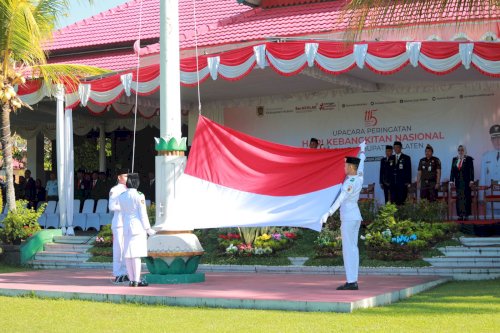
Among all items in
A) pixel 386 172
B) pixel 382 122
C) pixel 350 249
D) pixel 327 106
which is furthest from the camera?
pixel 327 106

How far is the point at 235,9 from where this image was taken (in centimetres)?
2631

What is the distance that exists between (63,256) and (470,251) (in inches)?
365

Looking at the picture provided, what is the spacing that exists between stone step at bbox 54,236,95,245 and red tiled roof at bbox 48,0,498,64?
17.6 ft

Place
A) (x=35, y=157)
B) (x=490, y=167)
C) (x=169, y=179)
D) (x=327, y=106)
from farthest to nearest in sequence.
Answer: (x=35, y=157) < (x=327, y=106) < (x=490, y=167) < (x=169, y=179)

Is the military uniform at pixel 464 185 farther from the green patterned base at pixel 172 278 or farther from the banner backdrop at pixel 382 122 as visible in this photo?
the green patterned base at pixel 172 278

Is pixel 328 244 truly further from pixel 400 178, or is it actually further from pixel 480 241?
pixel 400 178

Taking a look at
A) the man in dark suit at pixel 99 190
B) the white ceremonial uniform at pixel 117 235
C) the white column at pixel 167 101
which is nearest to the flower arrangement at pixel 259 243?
the white ceremonial uniform at pixel 117 235

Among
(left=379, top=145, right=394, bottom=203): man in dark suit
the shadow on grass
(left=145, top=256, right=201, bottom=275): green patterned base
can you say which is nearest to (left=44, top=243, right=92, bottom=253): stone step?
(left=145, top=256, right=201, bottom=275): green patterned base

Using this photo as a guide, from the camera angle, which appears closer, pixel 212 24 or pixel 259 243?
pixel 259 243

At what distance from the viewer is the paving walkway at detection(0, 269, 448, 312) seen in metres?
10.6

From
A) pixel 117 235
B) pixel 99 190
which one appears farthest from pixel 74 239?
pixel 117 235

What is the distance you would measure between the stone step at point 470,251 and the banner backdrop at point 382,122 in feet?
16.6

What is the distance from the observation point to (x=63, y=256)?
764 inches

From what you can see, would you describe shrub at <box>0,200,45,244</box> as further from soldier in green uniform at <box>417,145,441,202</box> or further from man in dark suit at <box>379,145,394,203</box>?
soldier in green uniform at <box>417,145,441,202</box>
